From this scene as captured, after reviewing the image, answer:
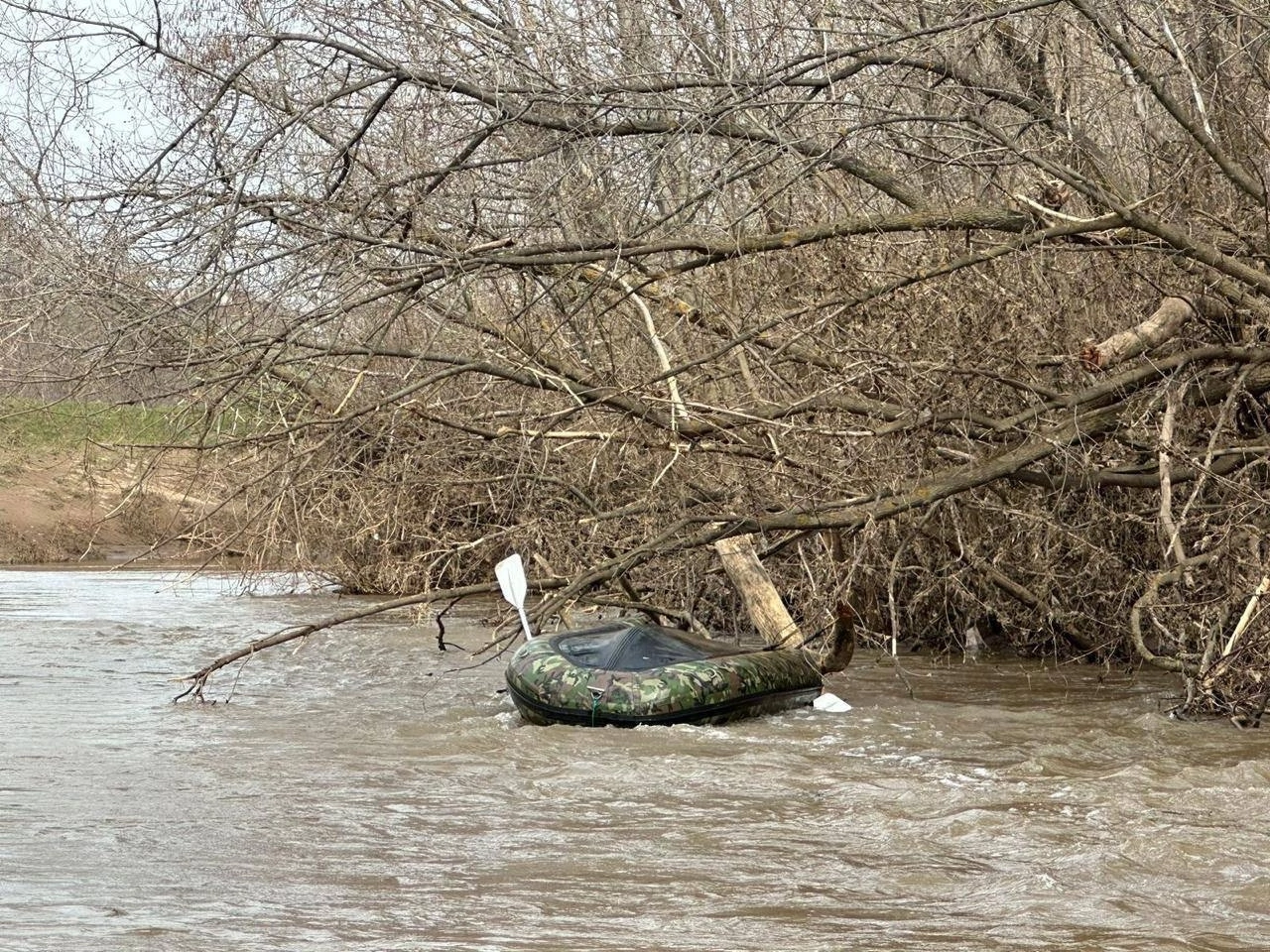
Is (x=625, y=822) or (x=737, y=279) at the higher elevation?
(x=737, y=279)

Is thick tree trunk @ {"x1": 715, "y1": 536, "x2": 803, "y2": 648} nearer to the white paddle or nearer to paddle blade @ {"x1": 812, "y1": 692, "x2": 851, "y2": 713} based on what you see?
paddle blade @ {"x1": 812, "y1": 692, "x2": 851, "y2": 713}

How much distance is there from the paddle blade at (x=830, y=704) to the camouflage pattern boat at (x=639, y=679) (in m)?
0.31

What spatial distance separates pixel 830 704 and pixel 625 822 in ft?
12.4

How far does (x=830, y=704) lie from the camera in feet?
39.3

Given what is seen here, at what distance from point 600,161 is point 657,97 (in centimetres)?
53

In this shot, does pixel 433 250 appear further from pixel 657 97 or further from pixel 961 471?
pixel 961 471

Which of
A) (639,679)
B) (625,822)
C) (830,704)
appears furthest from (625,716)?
(625,822)

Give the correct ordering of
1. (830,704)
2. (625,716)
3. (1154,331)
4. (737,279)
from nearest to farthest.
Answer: (625,716)
(1154,331)
(830,704)
(737,279)

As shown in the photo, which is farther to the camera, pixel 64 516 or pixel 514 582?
pixel 64 516

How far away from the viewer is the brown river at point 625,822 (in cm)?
651

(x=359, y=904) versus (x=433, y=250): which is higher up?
(x=433, y=250)

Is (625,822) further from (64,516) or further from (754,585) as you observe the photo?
(64,516)

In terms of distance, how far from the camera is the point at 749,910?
6.73 m

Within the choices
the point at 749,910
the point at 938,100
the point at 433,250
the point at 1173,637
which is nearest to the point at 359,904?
the point at 749,910
